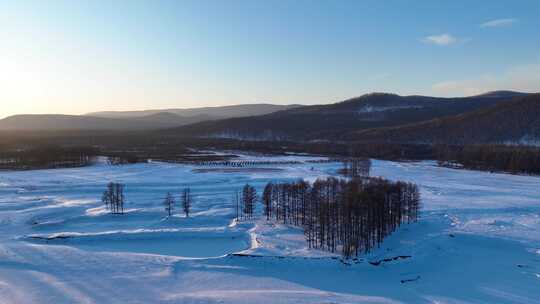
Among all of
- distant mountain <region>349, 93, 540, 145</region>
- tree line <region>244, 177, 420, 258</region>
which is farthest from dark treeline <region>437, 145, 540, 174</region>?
tree line <region>244, 177, 420, 258</region>

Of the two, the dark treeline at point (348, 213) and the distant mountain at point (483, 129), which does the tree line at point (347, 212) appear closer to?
the dark treeline at point (348, 213)

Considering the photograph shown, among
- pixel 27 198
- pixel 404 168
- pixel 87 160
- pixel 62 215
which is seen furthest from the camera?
pixel 87 160

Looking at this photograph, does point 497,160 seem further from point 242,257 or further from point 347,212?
point 242,257

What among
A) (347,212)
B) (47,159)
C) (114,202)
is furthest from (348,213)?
(47,159)

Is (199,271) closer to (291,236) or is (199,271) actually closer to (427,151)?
(291,236)

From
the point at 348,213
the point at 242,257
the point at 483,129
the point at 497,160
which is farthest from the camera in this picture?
the point at 483,129

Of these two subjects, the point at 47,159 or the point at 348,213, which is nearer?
the point at 348,213

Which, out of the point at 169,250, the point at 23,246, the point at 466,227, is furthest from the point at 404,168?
the point at 23,246

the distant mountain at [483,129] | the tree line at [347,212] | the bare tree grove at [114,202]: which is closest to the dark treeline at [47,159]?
the bare tree grove at [114,202]
